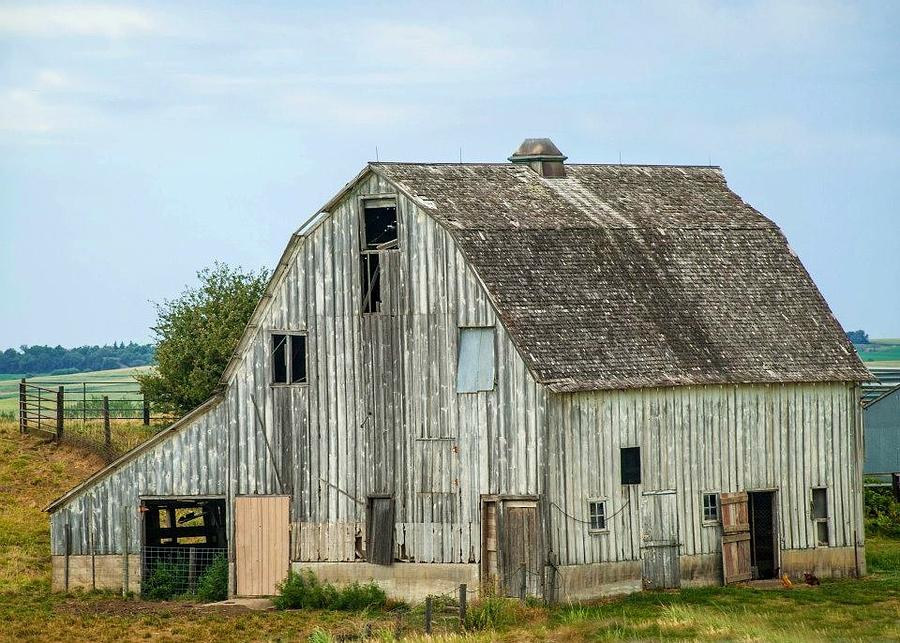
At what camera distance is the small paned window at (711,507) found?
3697 cm

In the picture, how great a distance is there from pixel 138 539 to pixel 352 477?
5.16 m

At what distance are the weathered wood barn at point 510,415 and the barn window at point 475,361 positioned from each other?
5 cm

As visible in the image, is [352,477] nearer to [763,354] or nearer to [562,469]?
[562,469]

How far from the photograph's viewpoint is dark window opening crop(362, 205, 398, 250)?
121 feet

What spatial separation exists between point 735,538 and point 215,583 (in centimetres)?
1125

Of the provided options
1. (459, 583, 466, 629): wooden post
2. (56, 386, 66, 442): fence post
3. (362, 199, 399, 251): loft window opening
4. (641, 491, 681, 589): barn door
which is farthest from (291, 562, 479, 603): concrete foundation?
(56, 386, 66, 442): fence post

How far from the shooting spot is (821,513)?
38.6 metres

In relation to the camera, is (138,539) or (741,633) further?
(138,539)

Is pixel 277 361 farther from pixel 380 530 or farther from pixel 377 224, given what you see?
pixel 380 530

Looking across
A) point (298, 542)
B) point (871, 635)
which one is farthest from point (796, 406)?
point (298, 542)

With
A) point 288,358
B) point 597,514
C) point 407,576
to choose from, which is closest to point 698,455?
point 597,514

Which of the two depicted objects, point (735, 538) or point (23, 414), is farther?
point (23, 414)

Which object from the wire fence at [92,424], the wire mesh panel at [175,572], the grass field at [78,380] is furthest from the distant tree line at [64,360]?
the wire mesh panel at [175,572]

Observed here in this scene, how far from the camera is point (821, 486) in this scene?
1511 inches
